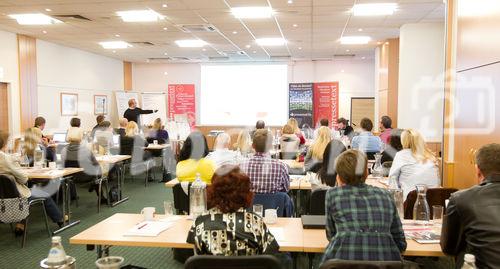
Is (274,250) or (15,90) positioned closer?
(274,250)

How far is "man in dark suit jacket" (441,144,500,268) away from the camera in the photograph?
219 centimetres

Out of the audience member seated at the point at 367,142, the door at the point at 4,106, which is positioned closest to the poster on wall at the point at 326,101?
the audience member seated at the point at 367,142

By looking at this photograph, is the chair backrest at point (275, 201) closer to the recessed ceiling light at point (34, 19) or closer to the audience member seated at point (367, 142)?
the audience member seated at point (367, 142)

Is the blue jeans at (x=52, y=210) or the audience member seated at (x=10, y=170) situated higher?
the audience member seated at (x=10, y=170)

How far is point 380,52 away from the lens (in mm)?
12000

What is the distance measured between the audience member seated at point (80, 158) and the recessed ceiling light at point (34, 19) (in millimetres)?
2863

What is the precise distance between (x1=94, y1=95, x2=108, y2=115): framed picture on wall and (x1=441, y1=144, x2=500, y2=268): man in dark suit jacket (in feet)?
40.3

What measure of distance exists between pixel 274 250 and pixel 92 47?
1101cm

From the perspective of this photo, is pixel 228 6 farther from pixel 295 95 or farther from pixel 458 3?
pixel 295 95

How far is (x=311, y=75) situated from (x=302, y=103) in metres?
1.22

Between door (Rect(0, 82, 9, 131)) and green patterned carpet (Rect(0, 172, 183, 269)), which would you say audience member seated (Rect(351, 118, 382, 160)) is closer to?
green patterned carpet (Rect(0, 172, 183, 269))

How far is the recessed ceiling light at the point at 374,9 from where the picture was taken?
735 cm

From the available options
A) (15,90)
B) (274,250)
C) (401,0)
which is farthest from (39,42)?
(274,250)

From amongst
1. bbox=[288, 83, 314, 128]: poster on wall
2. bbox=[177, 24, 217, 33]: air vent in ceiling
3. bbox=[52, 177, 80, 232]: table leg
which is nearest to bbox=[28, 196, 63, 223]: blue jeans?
bbox=[52, 177, 80, 232]: table leg
